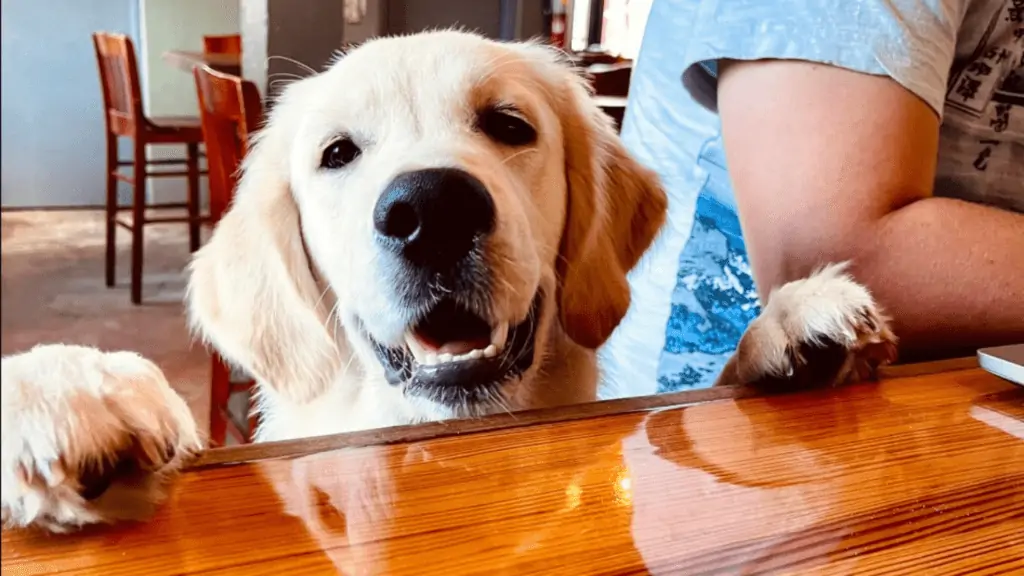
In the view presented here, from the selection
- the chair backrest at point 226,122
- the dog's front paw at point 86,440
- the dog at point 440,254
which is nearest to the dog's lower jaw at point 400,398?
the dog at point 440,254

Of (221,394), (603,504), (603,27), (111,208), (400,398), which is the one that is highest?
(603,27)

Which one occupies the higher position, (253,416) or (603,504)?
(603,504)

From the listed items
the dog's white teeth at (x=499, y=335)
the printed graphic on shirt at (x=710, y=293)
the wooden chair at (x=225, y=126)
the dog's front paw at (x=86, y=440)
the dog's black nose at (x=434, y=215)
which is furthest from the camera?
the wooden chair at (x=225, y=126)

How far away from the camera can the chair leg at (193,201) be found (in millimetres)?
1006

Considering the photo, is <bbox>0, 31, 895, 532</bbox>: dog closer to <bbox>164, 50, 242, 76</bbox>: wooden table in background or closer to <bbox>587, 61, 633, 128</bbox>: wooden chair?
<bbox>164, 50, 242, 76</bbox>: wooden table in background

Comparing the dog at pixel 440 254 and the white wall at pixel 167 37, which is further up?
the white wall at pixel 167 37

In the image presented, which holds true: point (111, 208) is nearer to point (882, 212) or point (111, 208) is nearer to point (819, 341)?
point (819, 341)

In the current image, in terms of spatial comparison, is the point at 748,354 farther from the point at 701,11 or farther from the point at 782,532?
the point at 701,11

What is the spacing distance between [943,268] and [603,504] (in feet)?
1.87

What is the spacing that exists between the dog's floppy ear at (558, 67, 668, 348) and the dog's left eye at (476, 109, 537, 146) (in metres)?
0.10

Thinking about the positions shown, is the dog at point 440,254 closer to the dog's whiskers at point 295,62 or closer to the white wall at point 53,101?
the dog's whiskers at point 295,62

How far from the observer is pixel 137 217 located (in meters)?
0.72

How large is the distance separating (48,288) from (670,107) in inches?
39.0

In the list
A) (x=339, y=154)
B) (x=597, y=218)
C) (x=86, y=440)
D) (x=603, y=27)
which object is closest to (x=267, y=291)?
(x=339, y=154)
